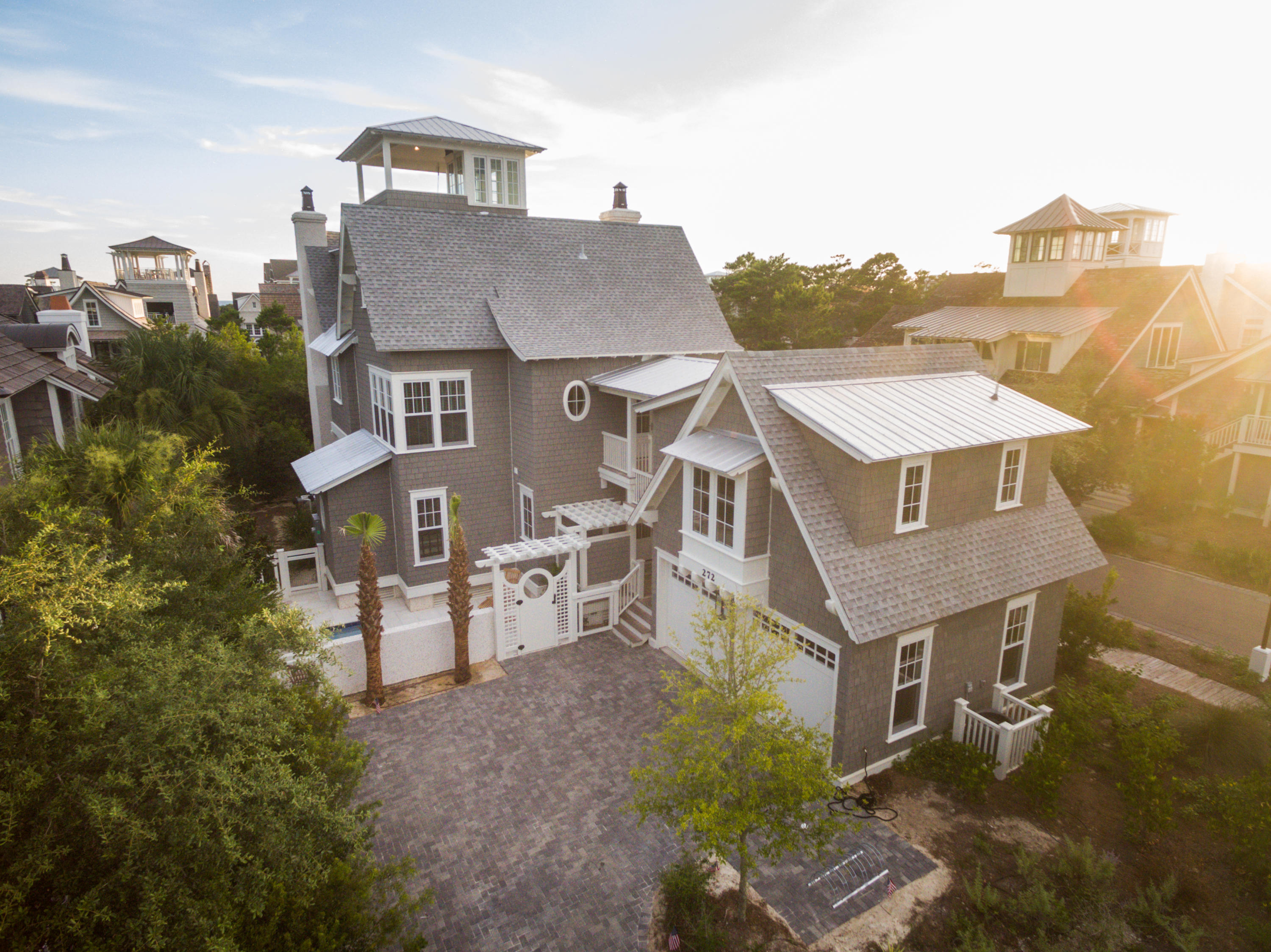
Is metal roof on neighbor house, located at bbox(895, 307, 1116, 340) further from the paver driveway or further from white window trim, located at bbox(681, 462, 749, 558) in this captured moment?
the paver driveway

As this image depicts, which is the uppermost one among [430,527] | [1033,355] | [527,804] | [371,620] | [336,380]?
[1033,355]

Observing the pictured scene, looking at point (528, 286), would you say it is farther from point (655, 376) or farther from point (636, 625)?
point (636, 625)

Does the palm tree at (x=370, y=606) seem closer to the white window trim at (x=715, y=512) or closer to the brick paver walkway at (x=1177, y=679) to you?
the white window trim at (x=715, y=512)

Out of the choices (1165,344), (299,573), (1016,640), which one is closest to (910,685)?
(1016,640)

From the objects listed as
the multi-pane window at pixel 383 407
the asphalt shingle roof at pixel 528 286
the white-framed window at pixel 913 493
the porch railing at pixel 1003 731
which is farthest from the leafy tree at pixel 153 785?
the asphalt shingle roof at pixel 528 286

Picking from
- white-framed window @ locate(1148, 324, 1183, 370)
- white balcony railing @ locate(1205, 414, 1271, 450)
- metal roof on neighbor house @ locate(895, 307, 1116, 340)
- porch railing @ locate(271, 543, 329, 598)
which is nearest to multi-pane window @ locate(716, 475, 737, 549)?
porch railing @ locate(271, 543, 329, 598)

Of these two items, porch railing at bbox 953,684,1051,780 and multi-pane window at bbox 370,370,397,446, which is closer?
porch railing at bbox 953,684,1051,780
